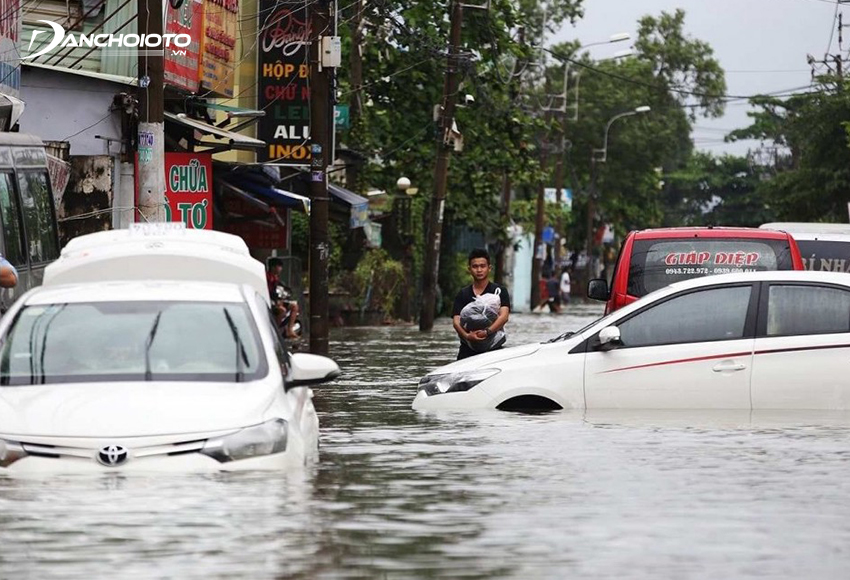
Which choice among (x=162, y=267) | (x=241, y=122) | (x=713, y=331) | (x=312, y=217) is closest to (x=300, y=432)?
(x=162, y=267)

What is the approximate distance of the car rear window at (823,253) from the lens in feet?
82.5

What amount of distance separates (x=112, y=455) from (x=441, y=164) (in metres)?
33.1

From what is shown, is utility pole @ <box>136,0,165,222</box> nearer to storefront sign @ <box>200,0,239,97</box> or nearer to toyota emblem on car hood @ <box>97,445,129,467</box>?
storefront sign @ <box>200,0,239,97</box>

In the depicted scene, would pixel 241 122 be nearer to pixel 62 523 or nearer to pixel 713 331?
pixel 713 331

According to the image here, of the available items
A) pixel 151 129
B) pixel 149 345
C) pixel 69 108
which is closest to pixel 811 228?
pixel 69 108

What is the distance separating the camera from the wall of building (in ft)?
85.8

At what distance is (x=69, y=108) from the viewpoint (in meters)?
26.5

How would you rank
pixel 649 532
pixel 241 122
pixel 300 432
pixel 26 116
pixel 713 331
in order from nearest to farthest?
pixel 649 532, pixel 300 432, pixel 713 331, pixel 26 116, pixel 241 122

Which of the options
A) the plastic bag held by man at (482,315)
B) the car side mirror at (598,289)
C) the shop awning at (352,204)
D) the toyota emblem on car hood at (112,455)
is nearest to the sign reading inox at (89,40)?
the shop awning at (352,204)

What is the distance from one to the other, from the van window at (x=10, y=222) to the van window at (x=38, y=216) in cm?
27

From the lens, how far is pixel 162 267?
13242mm

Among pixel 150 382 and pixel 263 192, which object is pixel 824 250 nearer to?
pixel 263 192

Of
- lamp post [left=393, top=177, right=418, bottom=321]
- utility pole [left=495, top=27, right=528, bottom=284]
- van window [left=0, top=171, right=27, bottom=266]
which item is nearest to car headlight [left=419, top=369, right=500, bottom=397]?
van window [left=0, top=171, right=27, bottom=266]

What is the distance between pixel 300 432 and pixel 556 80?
9309 cm
